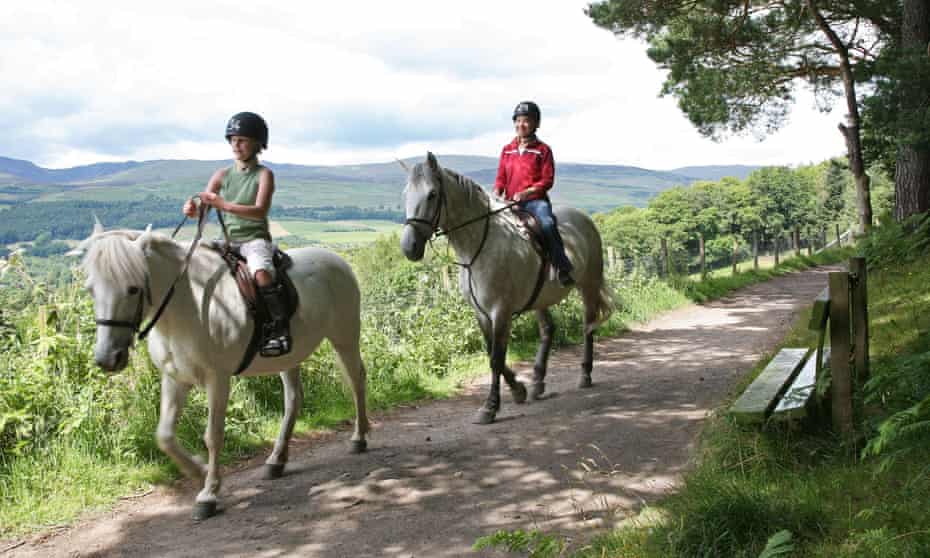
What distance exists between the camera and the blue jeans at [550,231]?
24.1 feet

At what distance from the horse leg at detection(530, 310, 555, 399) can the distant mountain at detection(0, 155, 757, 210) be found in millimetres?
2511

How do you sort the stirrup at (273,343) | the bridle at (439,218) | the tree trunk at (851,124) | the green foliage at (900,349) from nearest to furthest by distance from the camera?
the green foliage at (900,349)
the stirrup at (273,343)
the bridle at (439,218)
the tree trunk at (851,124)

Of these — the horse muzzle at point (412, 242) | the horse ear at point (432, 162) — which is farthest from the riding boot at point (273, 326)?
the horse ear at point (432, 162)

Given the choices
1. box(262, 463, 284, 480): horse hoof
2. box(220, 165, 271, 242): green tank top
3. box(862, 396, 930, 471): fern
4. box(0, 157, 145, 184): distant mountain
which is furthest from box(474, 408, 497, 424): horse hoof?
box(0, 157, 145, 184): distant mountain

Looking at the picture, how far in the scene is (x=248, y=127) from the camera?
4.99 metres

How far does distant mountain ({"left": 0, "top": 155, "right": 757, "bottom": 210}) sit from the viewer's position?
5556 centimetres

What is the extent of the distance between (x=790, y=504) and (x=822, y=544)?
282 mm

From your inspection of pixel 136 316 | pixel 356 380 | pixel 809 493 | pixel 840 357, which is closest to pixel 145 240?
pixel 136 316

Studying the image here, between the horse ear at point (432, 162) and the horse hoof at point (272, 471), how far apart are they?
291 cm

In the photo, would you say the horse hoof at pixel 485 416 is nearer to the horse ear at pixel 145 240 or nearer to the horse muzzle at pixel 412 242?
the horse muzzle at pixel 412 242

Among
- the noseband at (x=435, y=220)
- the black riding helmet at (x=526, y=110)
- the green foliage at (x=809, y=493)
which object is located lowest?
the green foliage at (x=809, y=493)

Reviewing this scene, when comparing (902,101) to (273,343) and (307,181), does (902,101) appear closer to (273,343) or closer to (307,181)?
(273,343)

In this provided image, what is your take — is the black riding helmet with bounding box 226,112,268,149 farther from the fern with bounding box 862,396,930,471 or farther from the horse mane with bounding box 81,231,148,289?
the fern with bounding box 862,396,930,471

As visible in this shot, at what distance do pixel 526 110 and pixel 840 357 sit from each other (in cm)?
399
